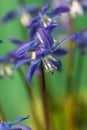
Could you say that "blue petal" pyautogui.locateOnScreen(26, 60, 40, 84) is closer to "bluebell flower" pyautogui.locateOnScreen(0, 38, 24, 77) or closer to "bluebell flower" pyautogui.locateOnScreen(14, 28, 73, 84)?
"bluebell flower" pyautogui.locateOnScreen(14, 28, 73, 84)

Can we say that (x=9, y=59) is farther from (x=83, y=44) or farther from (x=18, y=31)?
(x=18, y=31)

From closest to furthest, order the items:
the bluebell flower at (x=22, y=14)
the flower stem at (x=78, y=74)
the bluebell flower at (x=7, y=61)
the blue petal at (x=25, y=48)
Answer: the blue petal at (x=25, y=48)
the bluebell flower at (x=7, y=61)
the bluebell flower at (x=22, y=14)
the flower stem at (x=78, y=74)

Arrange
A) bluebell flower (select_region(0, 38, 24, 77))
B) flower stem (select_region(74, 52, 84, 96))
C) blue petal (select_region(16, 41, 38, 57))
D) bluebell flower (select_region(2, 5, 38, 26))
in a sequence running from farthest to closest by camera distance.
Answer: flower stem (select_region(74, 52, 84, 96))
bluebell flower (select_region(2, 5, 38, 26))
bluebell flower (select_region(0, 38, 24, 77))
blue petal (select_region(16, 41, 38, 57))

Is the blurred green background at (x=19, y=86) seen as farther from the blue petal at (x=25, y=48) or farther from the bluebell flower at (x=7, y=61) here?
the blue petal at (x=25, y=48)

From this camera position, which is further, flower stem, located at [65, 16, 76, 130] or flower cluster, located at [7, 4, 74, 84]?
flower stem, located at [65, 16, 76, 130]

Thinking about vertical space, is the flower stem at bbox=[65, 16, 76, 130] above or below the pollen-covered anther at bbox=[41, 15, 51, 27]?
below

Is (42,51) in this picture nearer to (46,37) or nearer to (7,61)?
(46,37)

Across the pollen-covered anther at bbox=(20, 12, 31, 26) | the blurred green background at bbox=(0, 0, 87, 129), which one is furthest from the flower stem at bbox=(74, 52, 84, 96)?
the pollen-covered anther at bbox=(20, 12, 31, 26)

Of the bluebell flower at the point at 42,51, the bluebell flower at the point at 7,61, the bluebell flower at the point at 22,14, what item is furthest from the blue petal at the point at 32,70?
the bluebell flower at the point at 22,14

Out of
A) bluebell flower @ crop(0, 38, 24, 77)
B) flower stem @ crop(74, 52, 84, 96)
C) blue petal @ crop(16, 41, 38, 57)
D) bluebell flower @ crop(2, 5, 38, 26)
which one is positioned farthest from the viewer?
flower stem @ crop(74, 52, 84, 96)

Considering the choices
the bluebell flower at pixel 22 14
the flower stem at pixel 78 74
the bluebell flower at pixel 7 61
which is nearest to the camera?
the bluebell flower at pixel 7 61

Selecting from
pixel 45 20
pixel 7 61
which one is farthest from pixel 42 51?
pixel 7 61
